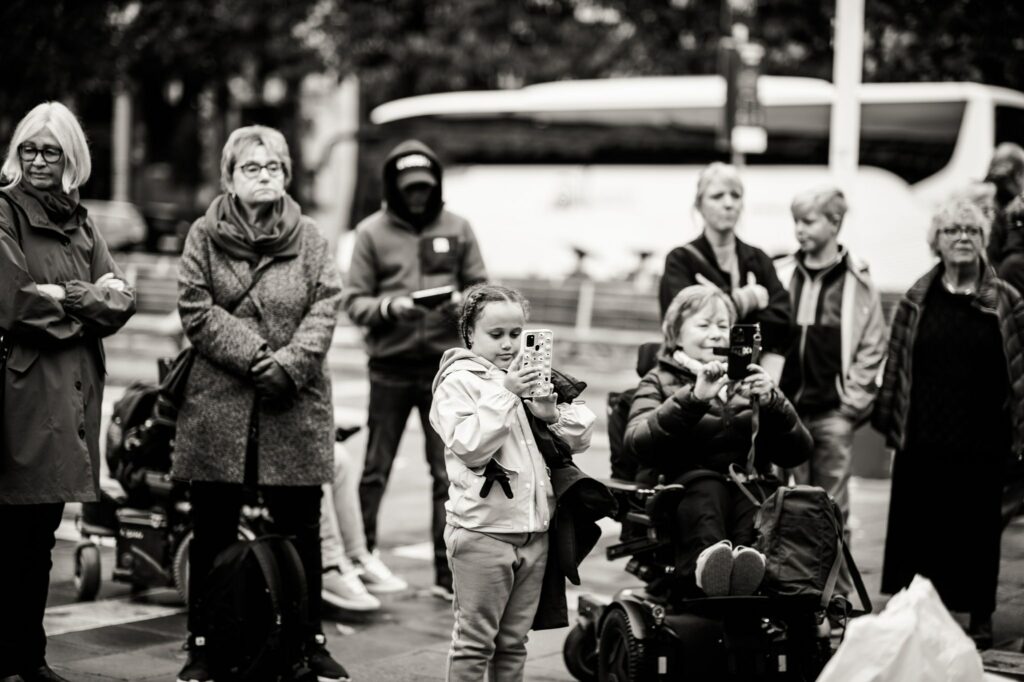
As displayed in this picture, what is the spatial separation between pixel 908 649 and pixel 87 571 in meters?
4.21

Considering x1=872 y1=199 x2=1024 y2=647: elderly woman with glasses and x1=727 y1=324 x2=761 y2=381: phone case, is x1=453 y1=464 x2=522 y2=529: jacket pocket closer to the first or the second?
x1=727 y1=324 x2=761 y2=381: phone case

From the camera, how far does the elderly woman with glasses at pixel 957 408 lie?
6.27 m

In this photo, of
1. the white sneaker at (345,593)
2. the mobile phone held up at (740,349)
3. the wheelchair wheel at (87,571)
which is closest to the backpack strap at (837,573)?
the mobile phone held up at (740,349)

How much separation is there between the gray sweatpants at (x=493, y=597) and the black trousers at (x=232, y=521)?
1.04m

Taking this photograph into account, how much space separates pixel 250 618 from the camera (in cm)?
528

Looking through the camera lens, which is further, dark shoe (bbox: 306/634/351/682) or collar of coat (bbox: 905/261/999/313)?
collar of coat (bbox: 905/261/999/313)

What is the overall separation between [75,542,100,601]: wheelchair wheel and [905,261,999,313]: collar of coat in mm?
3810

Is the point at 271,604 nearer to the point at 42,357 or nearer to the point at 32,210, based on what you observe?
the point at 42,357

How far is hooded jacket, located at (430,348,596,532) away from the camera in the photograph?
176 inches

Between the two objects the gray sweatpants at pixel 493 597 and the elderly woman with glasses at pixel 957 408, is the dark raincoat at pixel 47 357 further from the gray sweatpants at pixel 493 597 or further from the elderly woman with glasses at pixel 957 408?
the elderly woman with glasses at pixel 957 408

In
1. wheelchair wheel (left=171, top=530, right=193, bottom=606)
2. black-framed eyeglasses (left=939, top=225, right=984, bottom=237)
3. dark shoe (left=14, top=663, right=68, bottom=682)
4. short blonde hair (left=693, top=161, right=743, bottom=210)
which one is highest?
short blonde hair (left=693, top=161, right=743, bottom=210)

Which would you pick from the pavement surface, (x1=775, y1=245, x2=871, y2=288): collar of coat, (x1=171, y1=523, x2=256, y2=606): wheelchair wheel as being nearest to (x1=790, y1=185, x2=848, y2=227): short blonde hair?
(x1=775, y1=245, x2=871, y2=288): collar of coat

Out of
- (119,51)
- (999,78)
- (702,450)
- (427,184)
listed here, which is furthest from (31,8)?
(702,450)

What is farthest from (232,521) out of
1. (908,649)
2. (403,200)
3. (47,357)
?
(908,649)
